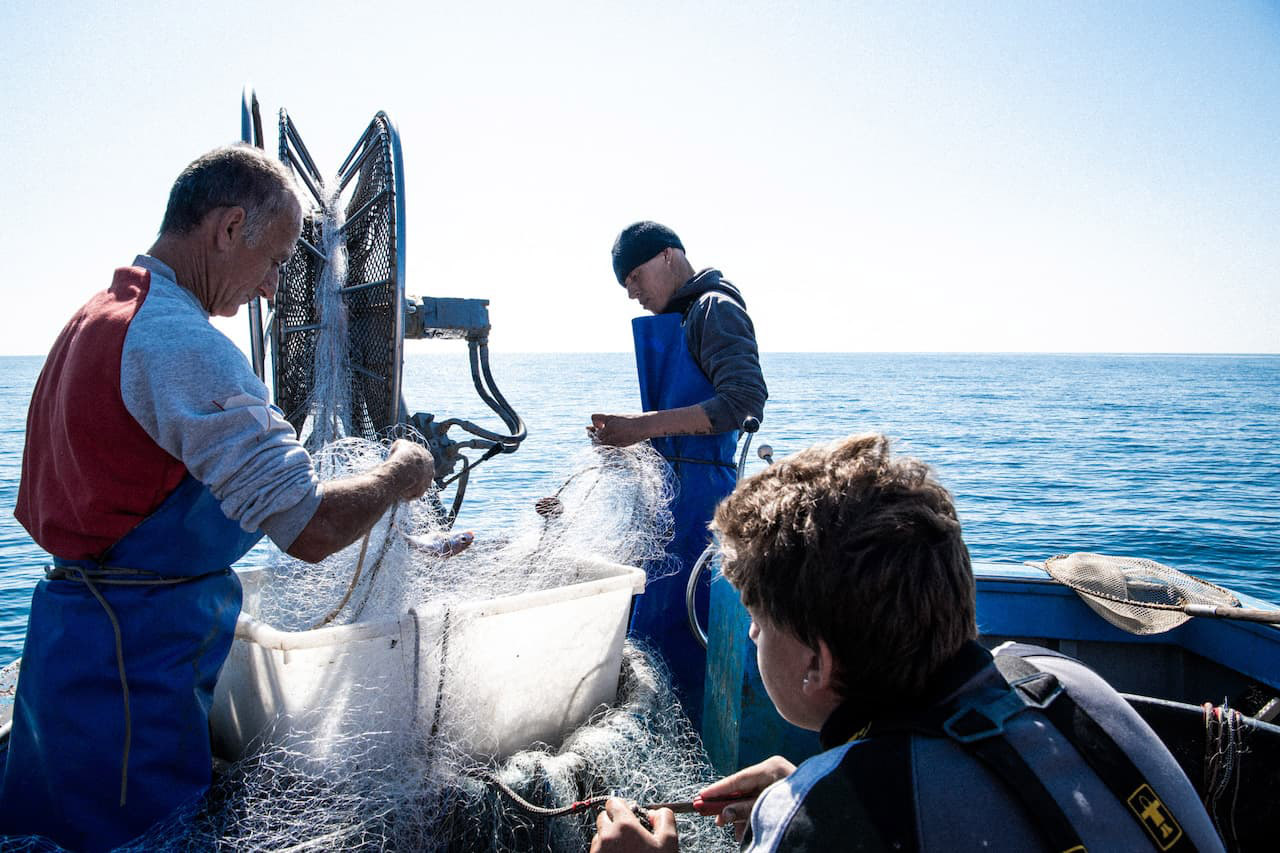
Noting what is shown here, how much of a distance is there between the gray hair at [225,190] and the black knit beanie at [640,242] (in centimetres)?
184

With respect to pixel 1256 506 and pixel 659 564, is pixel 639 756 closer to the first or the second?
pixel 659 564

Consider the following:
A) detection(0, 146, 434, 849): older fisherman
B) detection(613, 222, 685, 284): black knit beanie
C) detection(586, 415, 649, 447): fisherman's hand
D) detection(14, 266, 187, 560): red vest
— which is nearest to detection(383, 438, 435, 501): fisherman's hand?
detection(0, 146, 434, 849): older fisherman

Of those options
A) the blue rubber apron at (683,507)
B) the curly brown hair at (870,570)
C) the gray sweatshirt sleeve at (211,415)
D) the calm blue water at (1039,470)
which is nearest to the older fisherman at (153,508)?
the gray sweatshirt sleeve at (211,415)

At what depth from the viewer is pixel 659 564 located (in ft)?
10.4

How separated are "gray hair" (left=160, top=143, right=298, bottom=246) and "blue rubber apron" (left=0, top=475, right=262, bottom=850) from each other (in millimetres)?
490

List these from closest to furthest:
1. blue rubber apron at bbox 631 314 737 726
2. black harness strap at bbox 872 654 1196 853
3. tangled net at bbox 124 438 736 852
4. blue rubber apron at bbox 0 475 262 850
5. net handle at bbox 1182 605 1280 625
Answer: black harness strap at bbox 872 654 1196 853 < blue rubber apron at bbox 0 475 262 850 < tangled net at bbox 124 438 736 852 < net handle at bbox 1182 605 1280 625 < blue rubber apron at bbox 631 314 737 726

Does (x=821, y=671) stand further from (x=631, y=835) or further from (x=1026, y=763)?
(x=631, y=835)

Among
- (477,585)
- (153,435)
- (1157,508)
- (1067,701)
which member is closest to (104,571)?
(153,435)

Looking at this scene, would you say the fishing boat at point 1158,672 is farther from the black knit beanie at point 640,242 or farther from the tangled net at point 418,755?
the black knit beanie at point 640,242

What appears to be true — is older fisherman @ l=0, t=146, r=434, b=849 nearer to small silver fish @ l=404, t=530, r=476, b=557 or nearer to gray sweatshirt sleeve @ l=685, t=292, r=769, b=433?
small silver fish @ l=404, t=530, r=476, b=557

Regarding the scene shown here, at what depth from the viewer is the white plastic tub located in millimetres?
1814

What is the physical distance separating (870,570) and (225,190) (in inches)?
53.3

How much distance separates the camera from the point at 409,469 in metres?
1.80

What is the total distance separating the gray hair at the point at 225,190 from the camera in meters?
1.63
